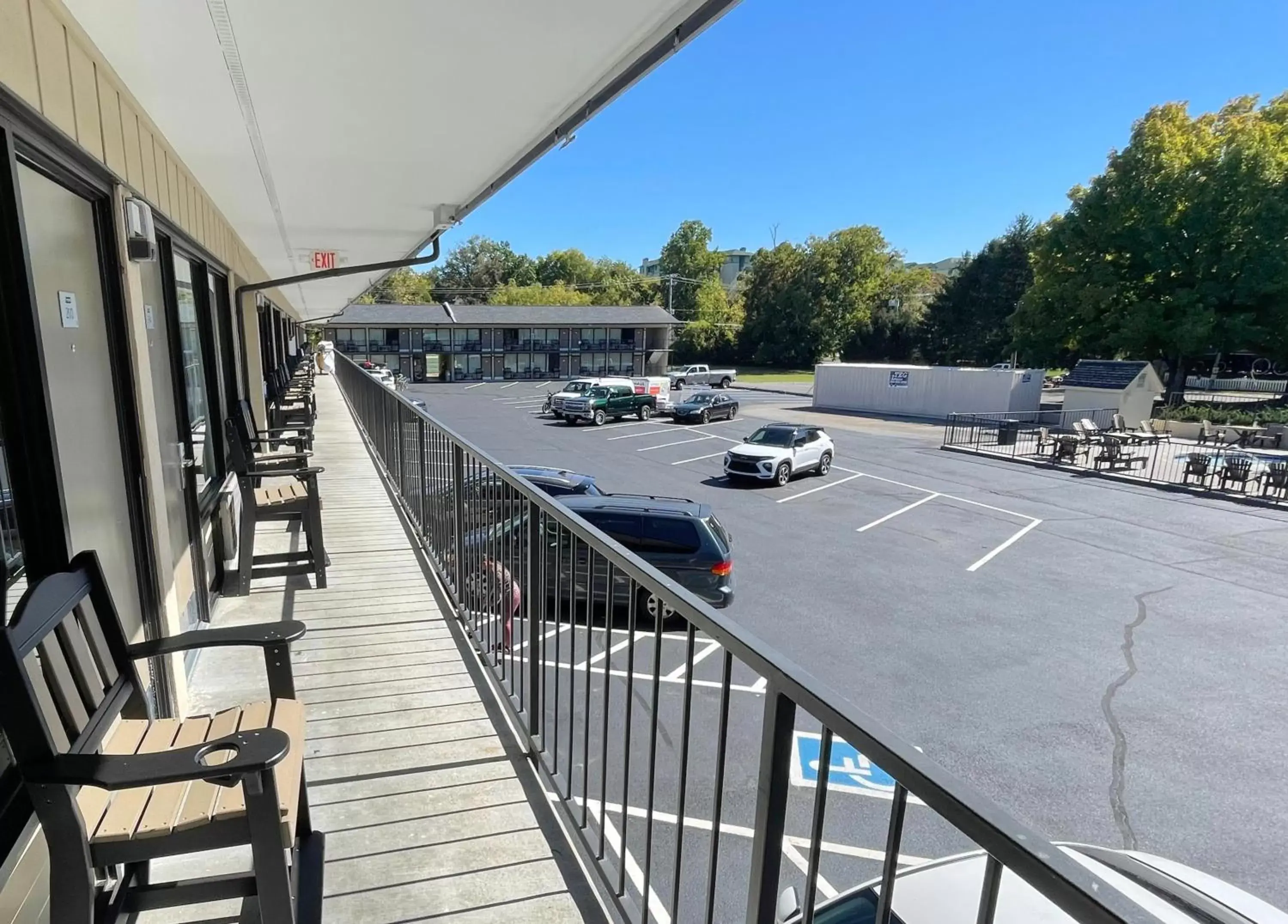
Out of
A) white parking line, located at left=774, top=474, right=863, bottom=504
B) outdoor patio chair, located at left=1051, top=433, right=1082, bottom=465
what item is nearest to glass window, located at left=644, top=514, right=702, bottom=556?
white parking line, located at left=774, top=474, right=863, bottom=504

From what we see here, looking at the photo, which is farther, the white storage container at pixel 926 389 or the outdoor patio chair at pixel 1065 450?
the white storage container at pixel 926 389

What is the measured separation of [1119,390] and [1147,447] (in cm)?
350

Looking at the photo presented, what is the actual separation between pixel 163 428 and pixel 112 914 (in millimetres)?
2421

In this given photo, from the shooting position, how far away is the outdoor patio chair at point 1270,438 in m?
21.5

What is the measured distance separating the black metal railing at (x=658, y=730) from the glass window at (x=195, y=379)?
52.5 inches

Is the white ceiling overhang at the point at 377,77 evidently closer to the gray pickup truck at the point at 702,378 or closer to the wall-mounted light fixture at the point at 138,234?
the wall-mounted light fixture at the point at 138,234

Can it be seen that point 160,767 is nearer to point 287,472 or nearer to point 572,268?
point 287,472

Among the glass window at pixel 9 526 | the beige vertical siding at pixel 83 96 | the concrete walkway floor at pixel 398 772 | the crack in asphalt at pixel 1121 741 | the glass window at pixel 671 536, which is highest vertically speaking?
the beige vertical siding at pixel 83 96

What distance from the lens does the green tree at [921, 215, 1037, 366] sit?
49.2 m

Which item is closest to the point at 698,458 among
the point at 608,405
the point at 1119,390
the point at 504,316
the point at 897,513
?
the point at 897,513

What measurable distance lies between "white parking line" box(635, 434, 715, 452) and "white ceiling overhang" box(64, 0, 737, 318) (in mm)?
17112

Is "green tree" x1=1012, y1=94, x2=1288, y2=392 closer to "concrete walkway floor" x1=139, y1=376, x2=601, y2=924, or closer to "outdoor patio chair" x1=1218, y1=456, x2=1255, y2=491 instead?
"outdoor patio chair" x1=1218, y1=456, x2=1255, y2=491

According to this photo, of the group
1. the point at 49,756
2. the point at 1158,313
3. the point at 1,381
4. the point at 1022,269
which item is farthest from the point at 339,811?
the point at 1022,269

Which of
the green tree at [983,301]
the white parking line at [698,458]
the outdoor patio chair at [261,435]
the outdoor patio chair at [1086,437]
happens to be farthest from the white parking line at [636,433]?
the green tree at [983,301]
